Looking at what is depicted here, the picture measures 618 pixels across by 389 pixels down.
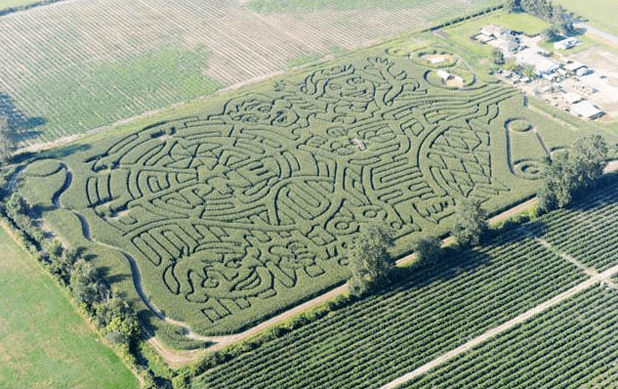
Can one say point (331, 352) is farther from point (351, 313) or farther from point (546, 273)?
point (546, 273)

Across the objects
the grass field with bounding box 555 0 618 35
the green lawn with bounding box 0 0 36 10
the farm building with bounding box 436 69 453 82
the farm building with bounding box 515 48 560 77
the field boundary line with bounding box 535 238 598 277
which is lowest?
the green lawn with bounding box 0 0 36 10

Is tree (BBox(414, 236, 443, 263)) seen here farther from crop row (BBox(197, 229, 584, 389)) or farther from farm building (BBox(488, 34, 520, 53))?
farm building (BBox(488, 34, 520, 53))

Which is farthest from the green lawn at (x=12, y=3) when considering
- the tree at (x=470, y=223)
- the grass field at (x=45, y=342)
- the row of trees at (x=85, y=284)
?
the tree at (x=470, y=223)

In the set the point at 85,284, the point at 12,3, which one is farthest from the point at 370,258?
the point at 12,3

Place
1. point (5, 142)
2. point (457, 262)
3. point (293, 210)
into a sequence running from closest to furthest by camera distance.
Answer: point (457, 262), point (293, 210), point (5, 142)

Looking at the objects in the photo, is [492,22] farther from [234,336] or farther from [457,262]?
[234,336]

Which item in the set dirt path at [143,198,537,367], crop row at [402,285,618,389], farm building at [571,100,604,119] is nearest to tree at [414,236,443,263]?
dirt path at [143,198,537,367]
